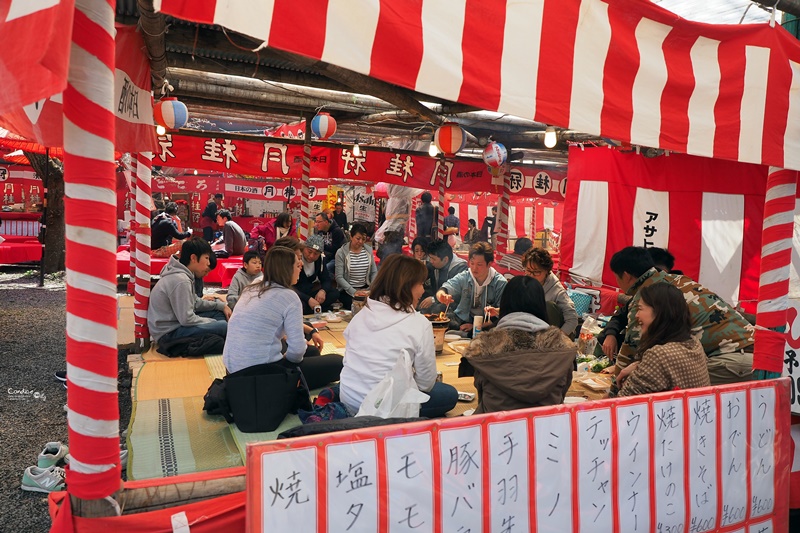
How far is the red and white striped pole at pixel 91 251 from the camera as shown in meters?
2.18

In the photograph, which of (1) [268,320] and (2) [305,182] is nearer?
(1) [268,320]

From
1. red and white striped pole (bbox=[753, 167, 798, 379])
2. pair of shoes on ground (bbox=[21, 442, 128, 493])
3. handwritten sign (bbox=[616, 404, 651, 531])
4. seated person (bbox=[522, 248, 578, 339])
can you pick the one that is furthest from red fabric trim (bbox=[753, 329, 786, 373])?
pair of shoes on ground (bbox=[21, 442, 128, 493])

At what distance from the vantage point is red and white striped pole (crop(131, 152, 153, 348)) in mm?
6691

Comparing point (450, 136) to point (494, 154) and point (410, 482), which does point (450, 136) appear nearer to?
point (494, 154)

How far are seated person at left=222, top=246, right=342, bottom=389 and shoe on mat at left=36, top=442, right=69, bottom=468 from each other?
4.63 ft

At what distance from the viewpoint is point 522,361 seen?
3.47m

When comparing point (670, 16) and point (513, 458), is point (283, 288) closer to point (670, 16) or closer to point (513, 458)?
point (513, 458)

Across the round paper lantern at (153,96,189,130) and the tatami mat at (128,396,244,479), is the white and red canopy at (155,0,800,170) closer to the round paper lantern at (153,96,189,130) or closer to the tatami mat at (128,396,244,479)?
the tatami mat at (128,396,244,479)

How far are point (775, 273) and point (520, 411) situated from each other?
96.4 inches

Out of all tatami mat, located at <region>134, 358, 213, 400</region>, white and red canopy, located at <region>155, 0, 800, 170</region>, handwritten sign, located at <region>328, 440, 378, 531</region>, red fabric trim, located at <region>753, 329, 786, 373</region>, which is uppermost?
white and red canopy, located at <region>155, 0, 800, 170</region>

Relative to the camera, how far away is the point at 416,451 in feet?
8.31

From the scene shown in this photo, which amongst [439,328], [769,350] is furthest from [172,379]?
[769,350]

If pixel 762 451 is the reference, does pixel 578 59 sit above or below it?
above

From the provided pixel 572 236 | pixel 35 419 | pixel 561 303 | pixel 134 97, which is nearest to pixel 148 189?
pixel 134 97
